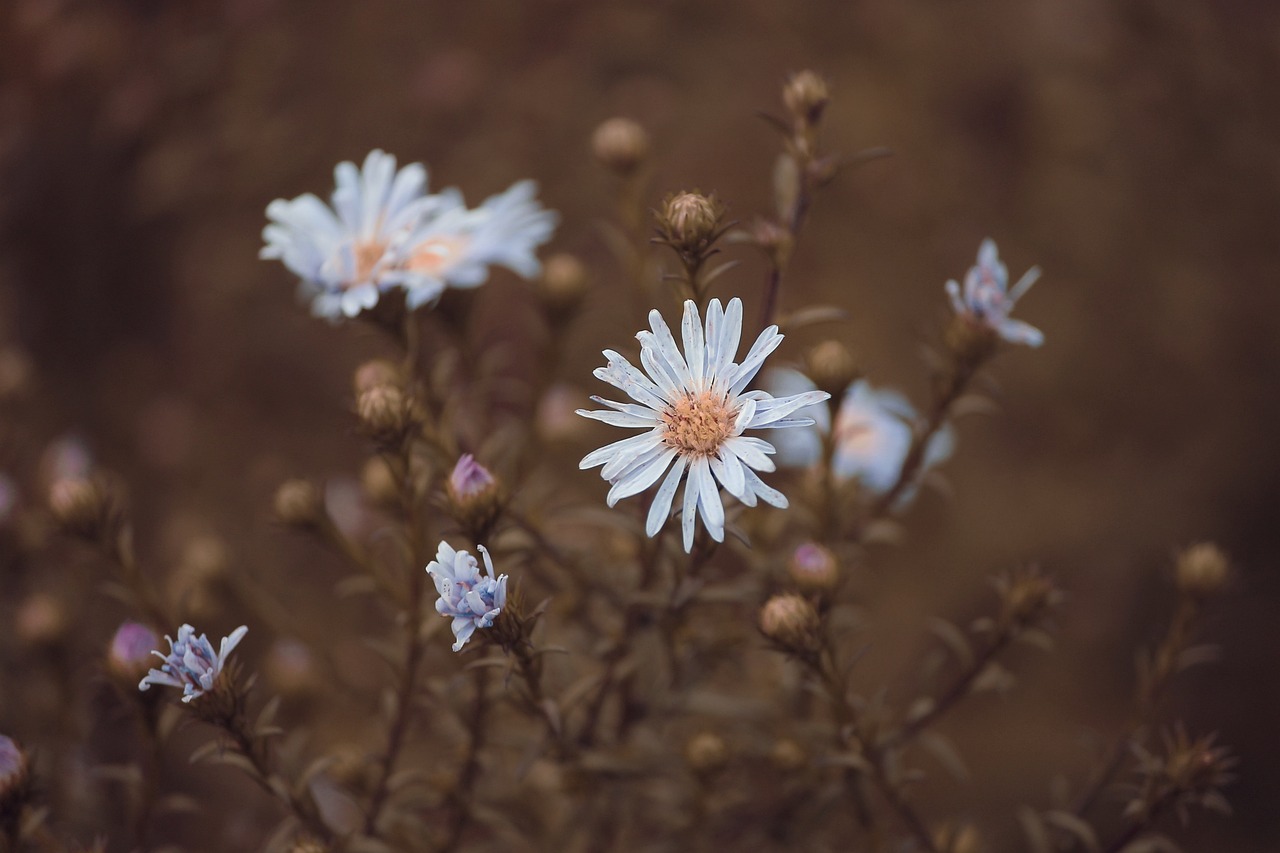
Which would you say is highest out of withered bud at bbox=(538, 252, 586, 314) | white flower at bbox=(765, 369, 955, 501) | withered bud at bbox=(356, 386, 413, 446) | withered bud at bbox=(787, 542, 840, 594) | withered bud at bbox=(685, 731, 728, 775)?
withered bud at bbox=(538, 252, 586, 314)

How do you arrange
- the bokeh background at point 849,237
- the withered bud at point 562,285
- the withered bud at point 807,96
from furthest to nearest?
the bokeh background at point 849,237, the withered bud at point 562,285, the withered bud at point 807,96

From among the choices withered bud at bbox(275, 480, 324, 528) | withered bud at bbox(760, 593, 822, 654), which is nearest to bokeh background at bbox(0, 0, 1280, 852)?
withered bud at bbox(275, 480, 324, 528)

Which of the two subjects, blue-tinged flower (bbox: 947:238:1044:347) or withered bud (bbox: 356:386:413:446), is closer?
withered bud (bbox: 356:386:413:446)

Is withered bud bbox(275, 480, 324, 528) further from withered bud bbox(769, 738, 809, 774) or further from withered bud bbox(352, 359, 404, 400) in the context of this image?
withered bud bbox(769, 738, 809, 774)

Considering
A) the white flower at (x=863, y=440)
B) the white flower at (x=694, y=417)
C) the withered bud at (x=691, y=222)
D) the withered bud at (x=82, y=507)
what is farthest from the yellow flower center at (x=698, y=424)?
the withered bud at (x=82, y=507)

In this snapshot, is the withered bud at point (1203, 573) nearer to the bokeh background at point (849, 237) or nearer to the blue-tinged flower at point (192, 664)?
the bokeh background at point (849, 237)

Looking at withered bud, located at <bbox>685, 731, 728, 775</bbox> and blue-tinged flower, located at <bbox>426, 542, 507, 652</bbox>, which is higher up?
blue-tinged flower, located at <bbox>426, 542, 507, 652</bbox>
